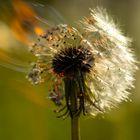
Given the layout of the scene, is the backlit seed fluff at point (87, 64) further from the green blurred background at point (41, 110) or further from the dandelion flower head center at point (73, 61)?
the green blurred background at point (41, 110)

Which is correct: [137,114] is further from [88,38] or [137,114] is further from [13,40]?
[88,38]

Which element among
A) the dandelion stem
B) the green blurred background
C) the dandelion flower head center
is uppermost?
the green blurred background

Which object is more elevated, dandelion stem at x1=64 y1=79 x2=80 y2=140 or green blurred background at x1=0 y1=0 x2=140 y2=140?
green blurred background at x1=0 y1=0 x2=140 y2=140

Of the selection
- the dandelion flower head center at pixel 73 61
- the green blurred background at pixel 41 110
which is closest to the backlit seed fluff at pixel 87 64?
the dandelion flower head center at pixel 73 61

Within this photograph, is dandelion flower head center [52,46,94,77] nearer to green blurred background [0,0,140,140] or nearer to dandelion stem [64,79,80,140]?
dandelion stem [64,79,80,140]

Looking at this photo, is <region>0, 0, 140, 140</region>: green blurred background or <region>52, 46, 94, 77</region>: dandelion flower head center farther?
<region>0, 0, 140, 140</region>: green blurred background

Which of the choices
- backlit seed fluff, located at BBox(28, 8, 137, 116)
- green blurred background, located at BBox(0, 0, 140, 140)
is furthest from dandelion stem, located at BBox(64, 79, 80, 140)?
green blurred background, located at BBox(0, 0, 140, 140)

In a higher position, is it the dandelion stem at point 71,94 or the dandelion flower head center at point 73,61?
the dandelion flower head center at point 73,61
